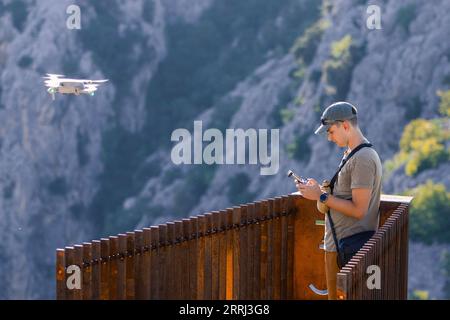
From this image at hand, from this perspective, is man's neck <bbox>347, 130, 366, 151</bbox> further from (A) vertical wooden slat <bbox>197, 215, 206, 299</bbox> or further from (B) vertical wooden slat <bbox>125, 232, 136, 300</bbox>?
(B) vertical wooden slat <bbox>125, 232, 136, 300</bbox>

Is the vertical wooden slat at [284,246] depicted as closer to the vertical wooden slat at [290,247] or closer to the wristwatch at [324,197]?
the vertical wooden slat at [290,247]

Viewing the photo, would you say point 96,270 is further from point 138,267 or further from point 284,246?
point 284,246

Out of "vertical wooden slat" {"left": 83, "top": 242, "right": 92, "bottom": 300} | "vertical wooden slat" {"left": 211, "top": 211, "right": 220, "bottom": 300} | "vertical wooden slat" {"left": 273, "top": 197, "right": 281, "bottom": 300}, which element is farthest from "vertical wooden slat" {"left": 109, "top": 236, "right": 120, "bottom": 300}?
"vertical wooden slat" {"left": 273, "top": 197, "right": 281, "bottom": 300}

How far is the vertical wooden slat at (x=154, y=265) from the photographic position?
8859mm

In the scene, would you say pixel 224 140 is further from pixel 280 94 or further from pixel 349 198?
pixel 349 198

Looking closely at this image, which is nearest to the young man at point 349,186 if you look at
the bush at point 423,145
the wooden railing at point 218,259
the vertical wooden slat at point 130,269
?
the wooden railing at point 218,259

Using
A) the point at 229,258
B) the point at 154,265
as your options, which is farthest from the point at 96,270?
the point at 229,258

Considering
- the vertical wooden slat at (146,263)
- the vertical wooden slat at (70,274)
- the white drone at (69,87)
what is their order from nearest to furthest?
the vertical wooden slat at (70,274), the vertical wooden slat at (146,263), the white drone at (69,87)

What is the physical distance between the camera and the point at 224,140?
78500 millimetres

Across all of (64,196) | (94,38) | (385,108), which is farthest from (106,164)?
(385,108)

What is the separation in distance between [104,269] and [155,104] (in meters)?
78.1

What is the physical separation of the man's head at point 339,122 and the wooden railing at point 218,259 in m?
1.32

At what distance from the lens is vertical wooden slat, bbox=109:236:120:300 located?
329 inches

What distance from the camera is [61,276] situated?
7746 mm
